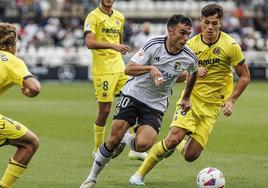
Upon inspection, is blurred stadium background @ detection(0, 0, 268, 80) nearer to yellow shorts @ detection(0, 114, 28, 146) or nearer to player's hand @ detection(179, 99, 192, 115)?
player's hand @ detection(179, 99, 192, 115)

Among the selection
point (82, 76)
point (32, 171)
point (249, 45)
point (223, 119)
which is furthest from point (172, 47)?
point (249, 45)

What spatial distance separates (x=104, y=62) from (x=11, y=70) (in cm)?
520

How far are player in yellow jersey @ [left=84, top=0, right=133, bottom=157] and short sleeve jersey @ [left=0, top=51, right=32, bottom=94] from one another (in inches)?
188

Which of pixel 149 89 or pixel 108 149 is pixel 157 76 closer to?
pixel 149 89

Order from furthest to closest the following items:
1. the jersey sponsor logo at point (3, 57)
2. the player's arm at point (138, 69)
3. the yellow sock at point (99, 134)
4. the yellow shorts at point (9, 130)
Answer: the yellow sock at point (99, 134) < the player's arm at point (138, 69) < the yellow shorts at point (9, 130) < the jersey sponsor logo at point (3, 57)

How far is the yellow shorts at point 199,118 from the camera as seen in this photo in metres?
11.2

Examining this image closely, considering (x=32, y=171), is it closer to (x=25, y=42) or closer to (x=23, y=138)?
(x=23, y=138)

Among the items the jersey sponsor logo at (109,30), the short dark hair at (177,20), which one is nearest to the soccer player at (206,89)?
the short dark hair at (177,20)

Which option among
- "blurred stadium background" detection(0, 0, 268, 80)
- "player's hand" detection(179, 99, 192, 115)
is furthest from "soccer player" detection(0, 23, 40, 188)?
"blurred stadium background" detection(0, 0, 268, 80)

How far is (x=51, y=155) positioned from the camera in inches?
557

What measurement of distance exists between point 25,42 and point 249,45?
1138cm

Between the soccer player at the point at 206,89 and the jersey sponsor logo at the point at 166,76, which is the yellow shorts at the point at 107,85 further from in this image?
the jersey sponsor logo at the point at 166,76

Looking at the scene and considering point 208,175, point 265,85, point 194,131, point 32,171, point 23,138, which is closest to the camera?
point 23,138

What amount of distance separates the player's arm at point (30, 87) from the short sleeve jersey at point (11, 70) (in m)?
0.06
